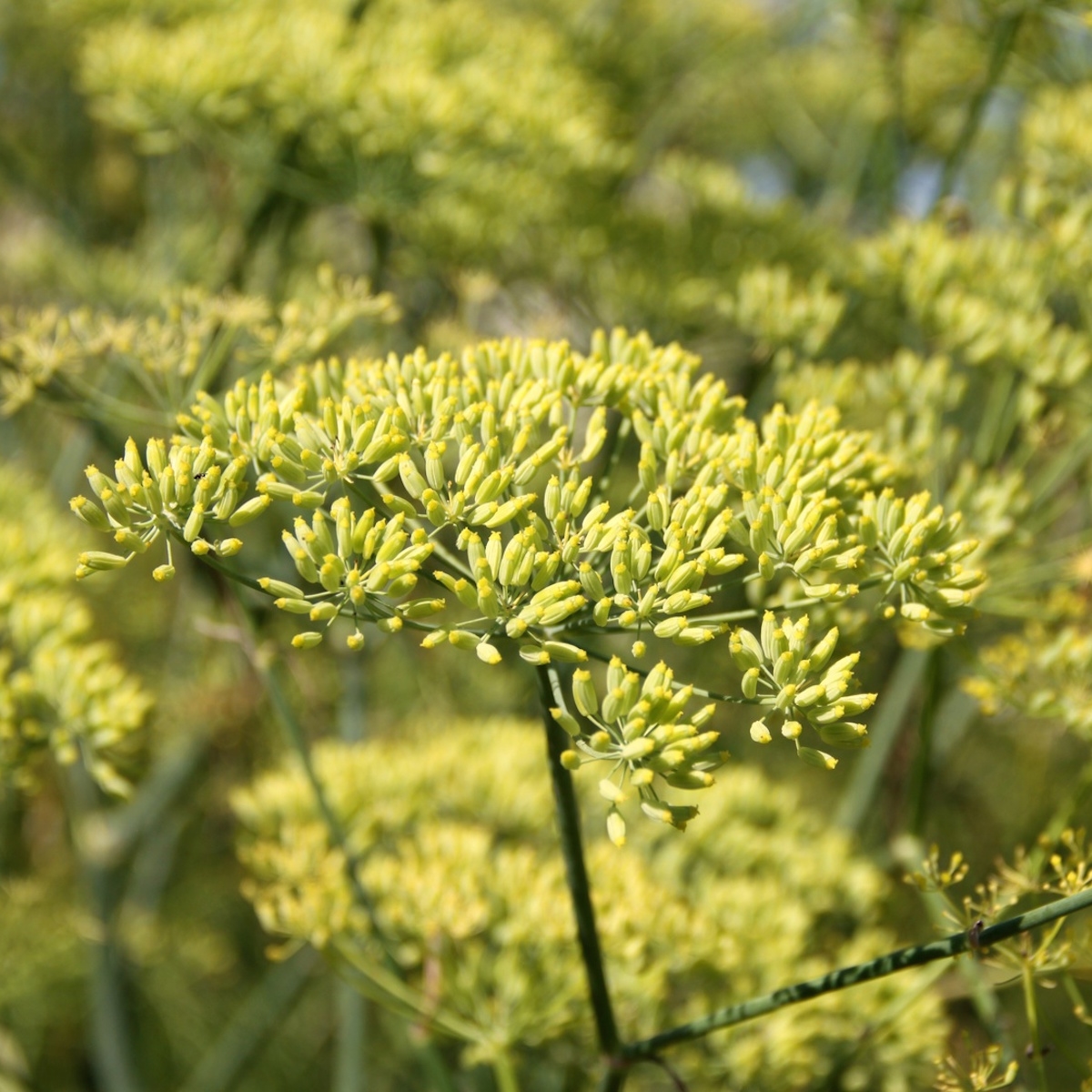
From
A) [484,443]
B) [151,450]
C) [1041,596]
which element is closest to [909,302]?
[1041,596]

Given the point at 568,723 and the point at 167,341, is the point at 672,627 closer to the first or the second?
the point at 568,723

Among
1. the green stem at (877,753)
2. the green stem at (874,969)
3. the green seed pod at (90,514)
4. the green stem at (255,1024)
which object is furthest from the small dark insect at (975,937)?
the green stem at (255,1024)

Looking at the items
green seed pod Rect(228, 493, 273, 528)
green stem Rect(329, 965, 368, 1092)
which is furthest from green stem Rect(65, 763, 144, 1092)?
green seed pod Rect(228, 493, 273, 528)

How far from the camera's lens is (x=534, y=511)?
1065 mm

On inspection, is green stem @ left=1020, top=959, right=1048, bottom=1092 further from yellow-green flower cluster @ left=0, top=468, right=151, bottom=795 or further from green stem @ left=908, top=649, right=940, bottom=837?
yellow-green flower cluster @ left=0, top=468, right=151, bottom=795

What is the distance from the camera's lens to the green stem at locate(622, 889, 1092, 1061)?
3.07 feet

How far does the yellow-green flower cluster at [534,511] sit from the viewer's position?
0.95m

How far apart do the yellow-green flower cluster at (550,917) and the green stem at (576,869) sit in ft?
0.84

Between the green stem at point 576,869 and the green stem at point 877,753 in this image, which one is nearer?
the green stem at point 576,869

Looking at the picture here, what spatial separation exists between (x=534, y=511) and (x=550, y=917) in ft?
2.09

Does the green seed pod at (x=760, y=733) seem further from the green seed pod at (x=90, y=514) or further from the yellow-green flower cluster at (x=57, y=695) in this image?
the yellow-green flower cluster at (x=57, y=695)

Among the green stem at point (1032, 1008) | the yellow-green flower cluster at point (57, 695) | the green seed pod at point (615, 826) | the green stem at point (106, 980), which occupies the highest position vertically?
the green seed pod at point (615, 826)

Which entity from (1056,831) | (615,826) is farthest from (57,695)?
(1056,831)

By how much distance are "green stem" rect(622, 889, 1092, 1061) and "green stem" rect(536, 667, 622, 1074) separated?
0.04 metres
